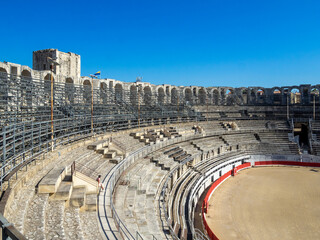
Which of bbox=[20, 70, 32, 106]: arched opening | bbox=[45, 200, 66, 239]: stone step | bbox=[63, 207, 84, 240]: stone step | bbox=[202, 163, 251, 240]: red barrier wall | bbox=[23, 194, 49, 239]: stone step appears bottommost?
bbox=[202, 163, 251, 240]: red barrier wall

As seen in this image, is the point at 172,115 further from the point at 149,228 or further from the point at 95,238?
the point at 95,238

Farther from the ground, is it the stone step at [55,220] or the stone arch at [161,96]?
the stone arch at [161,96]

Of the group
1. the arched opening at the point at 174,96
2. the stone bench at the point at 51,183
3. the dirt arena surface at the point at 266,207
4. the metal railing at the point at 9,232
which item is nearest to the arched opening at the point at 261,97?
the arched opening at the point at 174,96

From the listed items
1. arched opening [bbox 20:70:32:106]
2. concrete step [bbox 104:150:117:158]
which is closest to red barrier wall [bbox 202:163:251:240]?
concrete step [bbox 104:150:117:158]

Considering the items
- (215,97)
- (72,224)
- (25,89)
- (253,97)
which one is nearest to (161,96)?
(215,97)

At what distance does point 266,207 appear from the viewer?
15.0 metres

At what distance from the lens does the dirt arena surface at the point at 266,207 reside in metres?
12.0

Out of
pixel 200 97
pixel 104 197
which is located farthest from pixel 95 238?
pixel 200 97

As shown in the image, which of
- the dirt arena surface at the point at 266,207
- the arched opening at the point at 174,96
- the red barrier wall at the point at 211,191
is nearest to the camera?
the red barrier wall at the point at 211,191

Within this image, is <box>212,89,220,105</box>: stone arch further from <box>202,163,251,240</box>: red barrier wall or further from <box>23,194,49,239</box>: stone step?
<box>23,194,49,239</box>: stone step

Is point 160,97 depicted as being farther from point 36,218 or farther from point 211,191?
point 36,218

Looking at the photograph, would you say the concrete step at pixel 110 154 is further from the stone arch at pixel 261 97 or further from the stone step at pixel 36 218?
the stone arch at pixel 261 97

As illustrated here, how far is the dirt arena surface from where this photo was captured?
39.5 feet

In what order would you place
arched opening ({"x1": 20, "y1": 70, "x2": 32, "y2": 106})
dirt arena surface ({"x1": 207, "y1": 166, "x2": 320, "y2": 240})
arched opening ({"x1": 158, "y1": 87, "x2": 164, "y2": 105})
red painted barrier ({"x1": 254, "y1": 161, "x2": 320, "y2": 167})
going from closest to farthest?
dirt arena surface ({"x1": 207, "y1": 166, "x2": 320, "y2": 240}), arched opening ({"x1": 20, "y1": 70, "x2": 32, "y2": 106}), red painted barrier ({"x1": 254, "y1": 161, "x2": 320, "y2": 167}), arched opening ({"x1": 158, "y1": 87, "x2": 164, "y2": 105})
